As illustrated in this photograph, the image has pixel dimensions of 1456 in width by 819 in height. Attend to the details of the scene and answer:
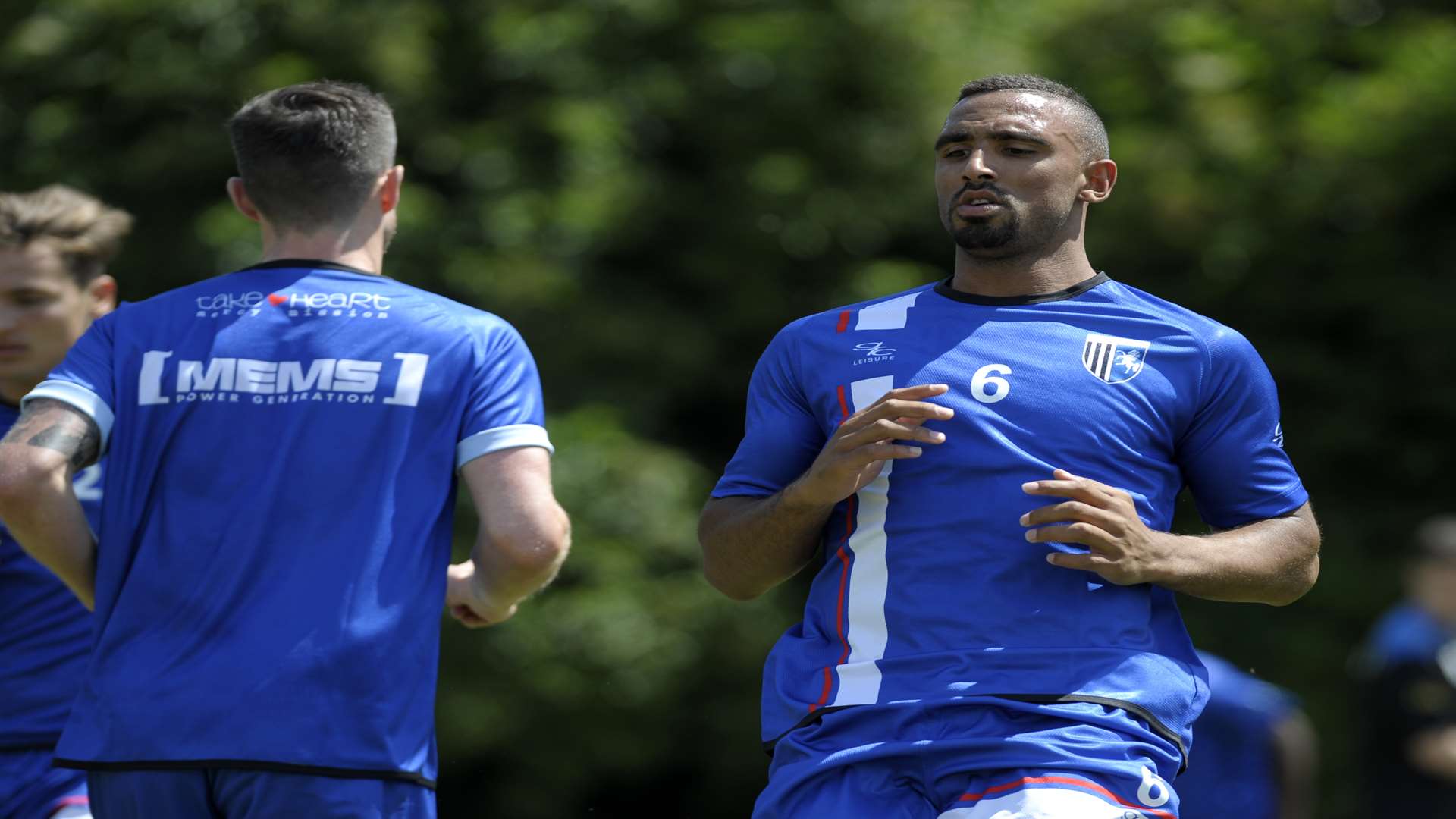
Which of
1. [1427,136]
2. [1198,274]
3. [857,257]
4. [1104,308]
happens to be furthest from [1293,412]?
[1104,308]

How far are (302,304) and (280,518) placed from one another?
49cm

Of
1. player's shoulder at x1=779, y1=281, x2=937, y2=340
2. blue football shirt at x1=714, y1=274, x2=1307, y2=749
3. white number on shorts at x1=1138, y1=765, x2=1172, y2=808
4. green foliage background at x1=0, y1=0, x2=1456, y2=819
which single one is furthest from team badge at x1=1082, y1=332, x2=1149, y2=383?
green foliage background at x1=0, y1=0, x2=1456, y2=819

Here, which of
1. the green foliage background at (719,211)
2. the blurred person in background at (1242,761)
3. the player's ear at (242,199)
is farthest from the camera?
the green foliage background at (719,211)

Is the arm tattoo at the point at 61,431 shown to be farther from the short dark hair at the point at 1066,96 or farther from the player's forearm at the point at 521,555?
the short dark hair at the point at 1066,96

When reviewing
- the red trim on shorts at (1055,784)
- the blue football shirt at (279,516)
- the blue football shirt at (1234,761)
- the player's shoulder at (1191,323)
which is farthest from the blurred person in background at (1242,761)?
the blue football shirt at (279,516)

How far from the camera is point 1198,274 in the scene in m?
12.1

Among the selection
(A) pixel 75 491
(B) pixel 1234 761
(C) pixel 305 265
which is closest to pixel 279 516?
(C) pixel 305 265

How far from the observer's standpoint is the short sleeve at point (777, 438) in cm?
382

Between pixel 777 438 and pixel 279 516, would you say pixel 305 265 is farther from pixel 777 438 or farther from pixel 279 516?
pixel 777 438

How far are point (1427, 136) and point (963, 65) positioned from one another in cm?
312

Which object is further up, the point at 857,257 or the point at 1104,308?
the point at 857,257

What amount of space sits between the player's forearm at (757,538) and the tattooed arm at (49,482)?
132cm

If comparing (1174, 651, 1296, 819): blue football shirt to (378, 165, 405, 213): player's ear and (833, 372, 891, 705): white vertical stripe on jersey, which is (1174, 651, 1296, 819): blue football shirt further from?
(378, 165, 405, 213): player's ear

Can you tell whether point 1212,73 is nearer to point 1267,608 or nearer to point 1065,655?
point 1267,608
